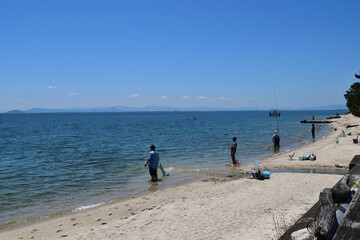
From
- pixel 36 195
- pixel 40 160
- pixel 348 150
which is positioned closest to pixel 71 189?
pixel 36 195

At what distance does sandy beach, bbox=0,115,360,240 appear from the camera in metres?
7.29

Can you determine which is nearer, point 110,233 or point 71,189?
point 110,233

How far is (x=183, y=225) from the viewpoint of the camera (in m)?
7.84

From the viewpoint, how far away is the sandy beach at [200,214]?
7293 mm

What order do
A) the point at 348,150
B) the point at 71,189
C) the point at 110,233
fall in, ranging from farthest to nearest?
the point at 348,150, the point at 71,189, the point at 110,233

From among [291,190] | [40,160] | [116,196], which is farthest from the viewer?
[40,160]

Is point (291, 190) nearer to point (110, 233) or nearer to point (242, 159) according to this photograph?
point (110, 233)

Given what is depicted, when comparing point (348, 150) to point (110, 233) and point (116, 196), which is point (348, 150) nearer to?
point (116, 196)

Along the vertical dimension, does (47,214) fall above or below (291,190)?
below

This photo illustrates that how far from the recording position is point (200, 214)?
862 cm

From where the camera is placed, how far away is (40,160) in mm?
24047

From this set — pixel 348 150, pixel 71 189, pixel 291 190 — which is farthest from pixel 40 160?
pixel 348 150

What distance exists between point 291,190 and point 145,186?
22.4 ft

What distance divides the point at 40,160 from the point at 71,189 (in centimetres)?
1169
